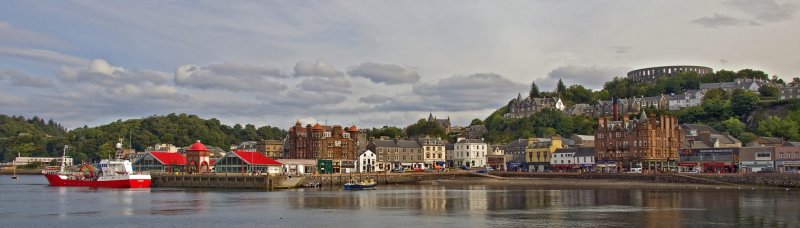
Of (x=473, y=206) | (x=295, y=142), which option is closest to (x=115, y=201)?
(x=473, y=206)

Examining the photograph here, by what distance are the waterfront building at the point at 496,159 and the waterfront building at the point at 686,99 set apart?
54.5 m

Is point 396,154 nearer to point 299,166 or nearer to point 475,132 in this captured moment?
point 299,166

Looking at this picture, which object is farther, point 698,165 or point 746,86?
point 746,86

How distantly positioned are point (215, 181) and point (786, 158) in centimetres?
7791

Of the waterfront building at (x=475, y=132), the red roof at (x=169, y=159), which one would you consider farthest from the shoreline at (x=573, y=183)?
the waterfront building at (x=475, y=132)

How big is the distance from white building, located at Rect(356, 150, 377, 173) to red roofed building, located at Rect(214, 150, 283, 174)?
73.9 ft

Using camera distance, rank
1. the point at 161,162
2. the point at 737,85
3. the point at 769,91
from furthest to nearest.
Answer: the point at 737,85 → the point at 769,91 → the point at 161,162

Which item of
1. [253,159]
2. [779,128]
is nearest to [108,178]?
[253,159]

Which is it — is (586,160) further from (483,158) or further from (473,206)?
(473,206)

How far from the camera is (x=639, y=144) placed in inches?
4739

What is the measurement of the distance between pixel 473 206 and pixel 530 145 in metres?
78.6

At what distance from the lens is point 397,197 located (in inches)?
3061

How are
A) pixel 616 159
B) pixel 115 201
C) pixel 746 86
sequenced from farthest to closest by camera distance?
1. pixel 746 86
2. pixel 616 159
3. pixel 115 201

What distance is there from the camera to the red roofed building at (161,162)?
4631 inches
